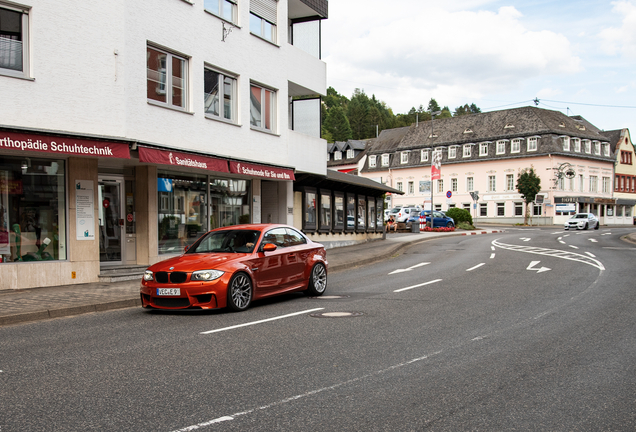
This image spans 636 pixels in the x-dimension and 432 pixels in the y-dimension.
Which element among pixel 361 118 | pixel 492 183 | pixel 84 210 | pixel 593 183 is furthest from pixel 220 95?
pixel 361 118

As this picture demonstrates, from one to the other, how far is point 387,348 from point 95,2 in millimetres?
11796

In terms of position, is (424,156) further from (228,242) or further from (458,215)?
(228,242)

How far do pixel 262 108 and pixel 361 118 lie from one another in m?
99.2

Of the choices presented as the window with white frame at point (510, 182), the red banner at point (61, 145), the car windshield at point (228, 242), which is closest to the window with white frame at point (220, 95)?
the red banner at point (61, 145)

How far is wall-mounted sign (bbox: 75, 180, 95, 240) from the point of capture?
14425 millimetres

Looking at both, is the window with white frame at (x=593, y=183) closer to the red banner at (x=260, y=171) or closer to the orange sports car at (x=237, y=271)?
the red banner at (x=260, y=171)

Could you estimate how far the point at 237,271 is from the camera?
10156 millimetres

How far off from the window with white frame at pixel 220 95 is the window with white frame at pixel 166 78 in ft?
3.19

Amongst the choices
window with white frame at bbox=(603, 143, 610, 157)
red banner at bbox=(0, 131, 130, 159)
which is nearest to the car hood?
red banner at bbox=(0, 131, 130, 159)

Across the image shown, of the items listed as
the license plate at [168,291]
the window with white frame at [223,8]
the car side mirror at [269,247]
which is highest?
the window with white frame at [223,8]

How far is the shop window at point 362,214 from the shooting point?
1309 inches

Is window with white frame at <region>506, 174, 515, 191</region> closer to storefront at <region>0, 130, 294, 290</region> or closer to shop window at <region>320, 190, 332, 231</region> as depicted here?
shop window at <region>320, 190, 332, 231</region>

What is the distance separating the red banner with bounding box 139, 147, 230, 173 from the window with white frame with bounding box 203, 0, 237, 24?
4.94 meters

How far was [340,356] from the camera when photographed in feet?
21.7
